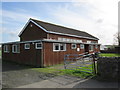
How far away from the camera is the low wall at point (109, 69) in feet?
20.6

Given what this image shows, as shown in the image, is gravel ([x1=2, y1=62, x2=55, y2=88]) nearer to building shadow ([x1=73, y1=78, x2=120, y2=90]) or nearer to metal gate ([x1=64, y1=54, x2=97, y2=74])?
building shadow ([x1=73, y1=78, x2=120, y2=90])

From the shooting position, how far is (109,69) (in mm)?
6348

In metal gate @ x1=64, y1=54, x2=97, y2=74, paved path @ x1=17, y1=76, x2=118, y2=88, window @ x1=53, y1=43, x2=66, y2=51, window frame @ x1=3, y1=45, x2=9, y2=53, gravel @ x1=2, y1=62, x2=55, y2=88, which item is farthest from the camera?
window frame @ x1=3, y1=45, x2=9, y2=53

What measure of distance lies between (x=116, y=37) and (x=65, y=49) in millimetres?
33434

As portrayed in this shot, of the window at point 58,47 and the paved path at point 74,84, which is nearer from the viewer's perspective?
the paved path at point 74,84

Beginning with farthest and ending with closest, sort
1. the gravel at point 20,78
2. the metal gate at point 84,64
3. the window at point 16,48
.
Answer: the window at point 16,48
the metal gate at point 84,64
the gravel at point 20,78

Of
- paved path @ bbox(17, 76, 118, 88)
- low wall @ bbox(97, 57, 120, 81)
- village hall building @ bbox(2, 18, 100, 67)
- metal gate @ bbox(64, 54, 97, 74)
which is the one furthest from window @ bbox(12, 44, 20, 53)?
low wall @ bbox(97, 57, 120, 81)

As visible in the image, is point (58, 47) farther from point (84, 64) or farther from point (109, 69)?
point (109, 69)

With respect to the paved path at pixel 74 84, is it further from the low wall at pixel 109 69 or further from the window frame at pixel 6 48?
the window frame at pixel 6 48

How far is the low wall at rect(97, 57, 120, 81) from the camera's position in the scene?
20.6 feet

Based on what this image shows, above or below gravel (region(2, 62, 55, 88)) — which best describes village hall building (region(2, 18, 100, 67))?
above

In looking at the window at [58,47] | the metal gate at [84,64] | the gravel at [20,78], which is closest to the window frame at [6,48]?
the window at [58,47]

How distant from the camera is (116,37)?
129 feet

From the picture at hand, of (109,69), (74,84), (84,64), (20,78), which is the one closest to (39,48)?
(20,78)
